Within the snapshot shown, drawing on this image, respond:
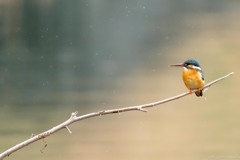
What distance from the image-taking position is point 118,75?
39.5ft

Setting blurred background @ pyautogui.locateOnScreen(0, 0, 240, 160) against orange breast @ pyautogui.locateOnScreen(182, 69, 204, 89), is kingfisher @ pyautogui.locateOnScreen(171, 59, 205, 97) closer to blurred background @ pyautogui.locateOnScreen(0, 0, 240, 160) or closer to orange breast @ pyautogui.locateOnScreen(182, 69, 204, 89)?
orange breast @ pyautogui.locateOnScreen(182, 69, 204, 89)

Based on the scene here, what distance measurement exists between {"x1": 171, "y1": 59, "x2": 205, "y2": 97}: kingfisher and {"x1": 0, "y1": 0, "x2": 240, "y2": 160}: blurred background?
66 centimetres

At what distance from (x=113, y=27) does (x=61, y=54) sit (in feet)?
13.8

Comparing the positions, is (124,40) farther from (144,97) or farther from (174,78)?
(144,97)

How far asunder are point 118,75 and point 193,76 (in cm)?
882

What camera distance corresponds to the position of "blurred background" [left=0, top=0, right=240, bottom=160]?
→ 7.27 meters

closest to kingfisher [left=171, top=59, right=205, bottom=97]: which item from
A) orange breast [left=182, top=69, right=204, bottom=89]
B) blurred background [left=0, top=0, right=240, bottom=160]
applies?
orange breast [left=182, top=69, right=204, bottom=89]

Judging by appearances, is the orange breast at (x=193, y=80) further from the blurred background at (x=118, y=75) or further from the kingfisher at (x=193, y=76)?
the blurred background at (x=118, y=75)

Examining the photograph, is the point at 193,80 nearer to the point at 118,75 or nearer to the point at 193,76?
the point at 193,76

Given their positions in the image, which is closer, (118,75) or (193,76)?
(193,76)

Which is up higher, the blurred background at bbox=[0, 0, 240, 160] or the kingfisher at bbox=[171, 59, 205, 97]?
the blurred background at bbox=[0, 0, 240, 160]

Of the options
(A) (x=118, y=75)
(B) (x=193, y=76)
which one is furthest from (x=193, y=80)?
(A) (x=118, y=75)

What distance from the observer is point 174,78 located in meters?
12.1

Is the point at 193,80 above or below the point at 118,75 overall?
below
